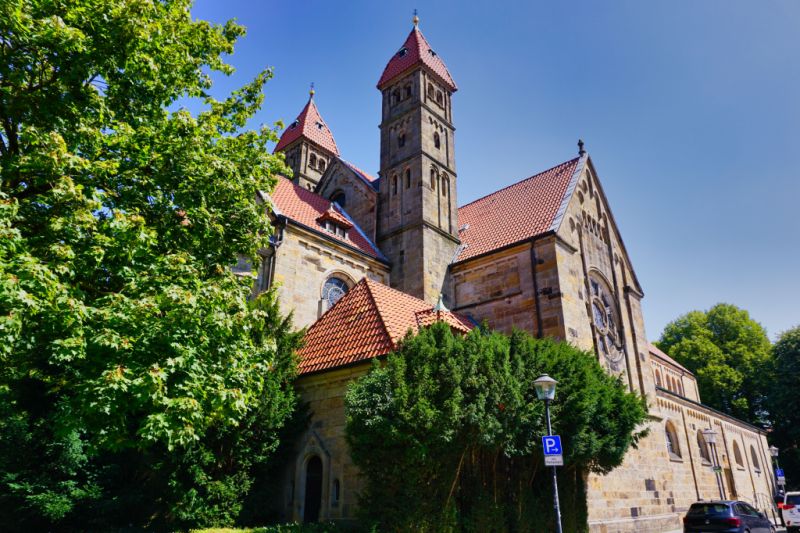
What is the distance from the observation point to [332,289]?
20.6 metres

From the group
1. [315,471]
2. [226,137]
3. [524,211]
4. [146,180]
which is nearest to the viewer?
[146,180]

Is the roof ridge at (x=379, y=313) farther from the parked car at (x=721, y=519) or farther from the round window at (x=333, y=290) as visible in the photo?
the parked car at (x=721, y=519)

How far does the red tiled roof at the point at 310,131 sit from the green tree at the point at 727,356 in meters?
40.2

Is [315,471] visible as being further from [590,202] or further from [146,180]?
[590,202]

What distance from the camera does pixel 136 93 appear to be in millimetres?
9609

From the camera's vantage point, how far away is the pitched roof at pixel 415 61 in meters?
26.7

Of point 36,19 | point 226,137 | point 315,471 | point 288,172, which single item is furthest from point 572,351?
point 36,19

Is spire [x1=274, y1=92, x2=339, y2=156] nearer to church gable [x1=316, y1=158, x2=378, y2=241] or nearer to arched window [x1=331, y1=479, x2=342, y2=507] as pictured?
church gable [x1=316, y1=158, x2=378, y2=241]

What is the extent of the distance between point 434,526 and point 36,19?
37.0 feet

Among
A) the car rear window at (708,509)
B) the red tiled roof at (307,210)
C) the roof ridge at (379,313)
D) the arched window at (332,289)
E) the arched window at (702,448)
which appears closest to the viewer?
the roof ridge at (379,313)

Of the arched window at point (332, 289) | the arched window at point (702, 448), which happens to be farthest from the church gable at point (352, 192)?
the arched window at point (702, 448)

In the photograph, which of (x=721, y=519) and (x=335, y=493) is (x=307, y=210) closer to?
(x=335, y=493)

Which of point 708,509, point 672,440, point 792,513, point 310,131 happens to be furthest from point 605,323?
point 310,131

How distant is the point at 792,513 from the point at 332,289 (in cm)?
2117
